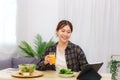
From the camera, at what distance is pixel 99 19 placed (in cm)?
455

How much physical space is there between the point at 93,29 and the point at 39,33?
1057 mm

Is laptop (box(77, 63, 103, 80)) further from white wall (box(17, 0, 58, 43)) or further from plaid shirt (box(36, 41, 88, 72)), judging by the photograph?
white wall (box(17, 0, 58, 43))

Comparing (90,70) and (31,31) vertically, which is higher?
(31,31)

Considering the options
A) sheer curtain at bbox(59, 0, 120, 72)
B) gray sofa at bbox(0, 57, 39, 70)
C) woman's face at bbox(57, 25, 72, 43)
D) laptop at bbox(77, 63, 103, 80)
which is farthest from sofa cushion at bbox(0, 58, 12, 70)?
laptop at bbox(77, 63, 103, 80)

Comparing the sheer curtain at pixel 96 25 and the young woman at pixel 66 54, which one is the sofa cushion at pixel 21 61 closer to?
the sheer curtain at pixel 96 25

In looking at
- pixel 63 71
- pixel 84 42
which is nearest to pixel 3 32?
pixel 84 42

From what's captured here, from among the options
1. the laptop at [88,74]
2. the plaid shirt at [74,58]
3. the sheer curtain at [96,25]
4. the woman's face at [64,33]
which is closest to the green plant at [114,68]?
the laptop at [88,74]

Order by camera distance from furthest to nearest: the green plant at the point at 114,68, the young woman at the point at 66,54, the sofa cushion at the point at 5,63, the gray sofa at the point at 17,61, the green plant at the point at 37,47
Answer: the green plant at the point at 37,47
the gray sofa at the point at 17,61
the sofa cushion at the point at 5,63
the young woman at the point at 66,54
the green plant at the point at 114,68

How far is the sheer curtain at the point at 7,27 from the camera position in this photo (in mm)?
4457

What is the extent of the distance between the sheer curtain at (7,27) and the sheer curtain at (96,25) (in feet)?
2.87

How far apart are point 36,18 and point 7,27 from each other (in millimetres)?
667

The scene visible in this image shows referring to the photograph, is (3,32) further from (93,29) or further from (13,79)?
(13,79)

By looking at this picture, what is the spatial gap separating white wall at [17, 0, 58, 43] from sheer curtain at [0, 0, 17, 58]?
22cm

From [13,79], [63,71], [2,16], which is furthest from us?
[2,16]
